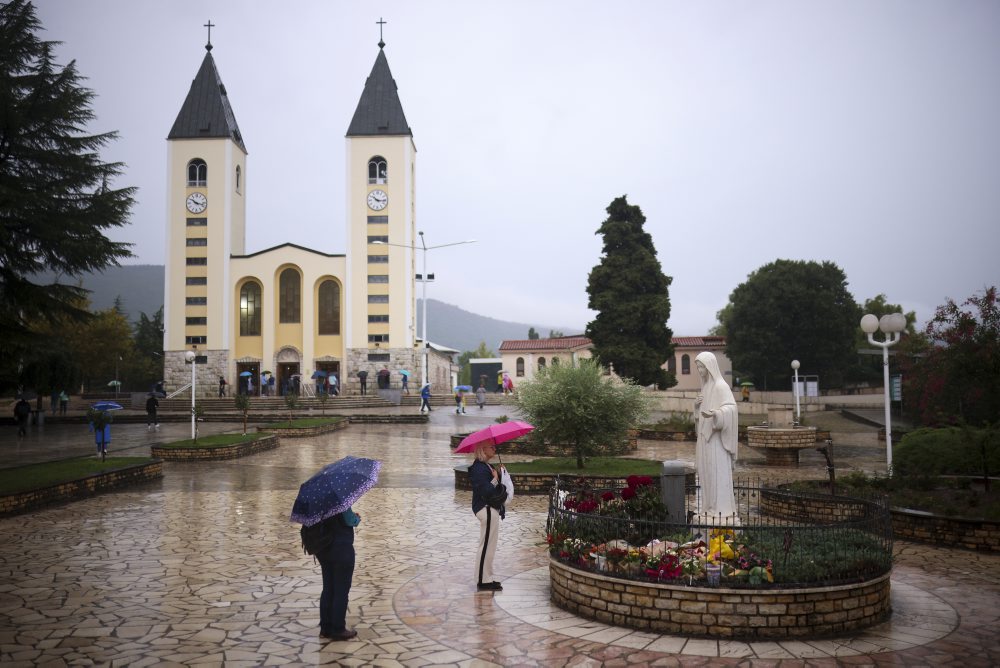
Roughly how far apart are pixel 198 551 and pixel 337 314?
1849 inches

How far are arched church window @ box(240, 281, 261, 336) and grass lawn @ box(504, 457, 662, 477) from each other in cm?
4316

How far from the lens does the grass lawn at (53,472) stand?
1336cm

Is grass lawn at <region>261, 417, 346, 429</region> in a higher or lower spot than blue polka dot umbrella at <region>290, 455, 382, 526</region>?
lower

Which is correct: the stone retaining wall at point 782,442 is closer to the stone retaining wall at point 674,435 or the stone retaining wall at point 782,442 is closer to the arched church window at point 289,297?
the stone retaining wall at point 674,435

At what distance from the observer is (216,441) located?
2227 centimetres

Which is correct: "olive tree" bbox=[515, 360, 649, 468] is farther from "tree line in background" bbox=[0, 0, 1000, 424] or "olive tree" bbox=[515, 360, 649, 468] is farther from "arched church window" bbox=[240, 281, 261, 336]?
"arched church window" bbox=[240, 281, 261, 336]

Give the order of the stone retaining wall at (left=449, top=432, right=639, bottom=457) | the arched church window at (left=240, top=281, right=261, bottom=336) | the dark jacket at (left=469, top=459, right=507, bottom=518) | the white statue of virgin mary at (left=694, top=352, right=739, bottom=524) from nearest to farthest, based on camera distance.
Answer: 1. the dark jacket at (left=469, top=459, right=507, bottom=518)
2. the white statue of virgin mary at (left=694, top=352, right=739, bottom=524)
3. the stone retaining wall at (left=449, top=432, right=639, bottom=457)
4. the arched church window at (left=240, top=281, right=261, bottom=336)

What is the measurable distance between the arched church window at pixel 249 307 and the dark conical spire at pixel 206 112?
36.9 feet

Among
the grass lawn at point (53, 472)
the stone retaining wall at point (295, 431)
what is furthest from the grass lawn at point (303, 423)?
the grass lawn at point (53, 472)

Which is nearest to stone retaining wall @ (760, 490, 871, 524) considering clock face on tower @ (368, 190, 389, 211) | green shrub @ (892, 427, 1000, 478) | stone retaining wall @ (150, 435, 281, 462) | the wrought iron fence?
green shrub @ (892, 427, 1000, 478)

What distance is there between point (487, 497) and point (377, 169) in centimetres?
4955

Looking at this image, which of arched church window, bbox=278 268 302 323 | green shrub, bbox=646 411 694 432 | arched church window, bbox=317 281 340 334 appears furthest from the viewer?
arched church window, bbox=278 268 302 323

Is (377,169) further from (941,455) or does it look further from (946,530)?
(946,530)

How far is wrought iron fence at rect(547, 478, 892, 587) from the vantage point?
626 cm
